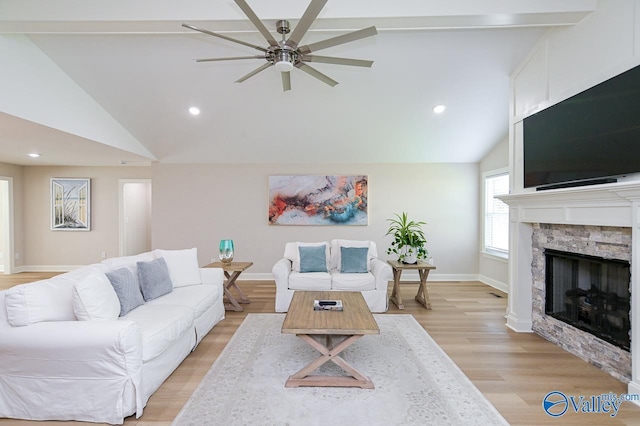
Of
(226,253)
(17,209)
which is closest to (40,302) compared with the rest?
(226,253)

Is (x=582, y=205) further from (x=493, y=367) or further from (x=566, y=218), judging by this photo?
(x=493, y=367)

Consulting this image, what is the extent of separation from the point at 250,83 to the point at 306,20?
2.53 m

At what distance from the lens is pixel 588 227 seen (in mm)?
3000

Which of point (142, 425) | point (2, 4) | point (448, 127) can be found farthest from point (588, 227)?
point (2, 4)

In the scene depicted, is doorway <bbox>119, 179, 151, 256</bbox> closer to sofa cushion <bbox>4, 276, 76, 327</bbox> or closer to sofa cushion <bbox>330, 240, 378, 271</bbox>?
sofa cushion <bbox>330, 240, 378, 271</bbox>

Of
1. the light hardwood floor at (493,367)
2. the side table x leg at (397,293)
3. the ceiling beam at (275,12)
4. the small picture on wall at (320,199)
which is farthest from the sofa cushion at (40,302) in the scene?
the small picture on wall at (320,199)

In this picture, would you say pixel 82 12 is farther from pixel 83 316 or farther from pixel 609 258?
pixel 609 258

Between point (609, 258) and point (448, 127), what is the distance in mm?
3047

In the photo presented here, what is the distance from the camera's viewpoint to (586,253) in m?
3.04

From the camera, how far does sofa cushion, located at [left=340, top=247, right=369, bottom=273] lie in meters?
4.72

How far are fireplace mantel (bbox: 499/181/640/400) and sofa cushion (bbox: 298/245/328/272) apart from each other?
7.96ft

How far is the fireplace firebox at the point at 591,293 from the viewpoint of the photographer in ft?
8.96

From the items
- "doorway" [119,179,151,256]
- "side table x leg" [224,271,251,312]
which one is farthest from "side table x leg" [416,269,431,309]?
"doorway" [119,179,151,256]

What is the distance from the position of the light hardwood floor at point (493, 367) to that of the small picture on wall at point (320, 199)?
2034 millimetres
